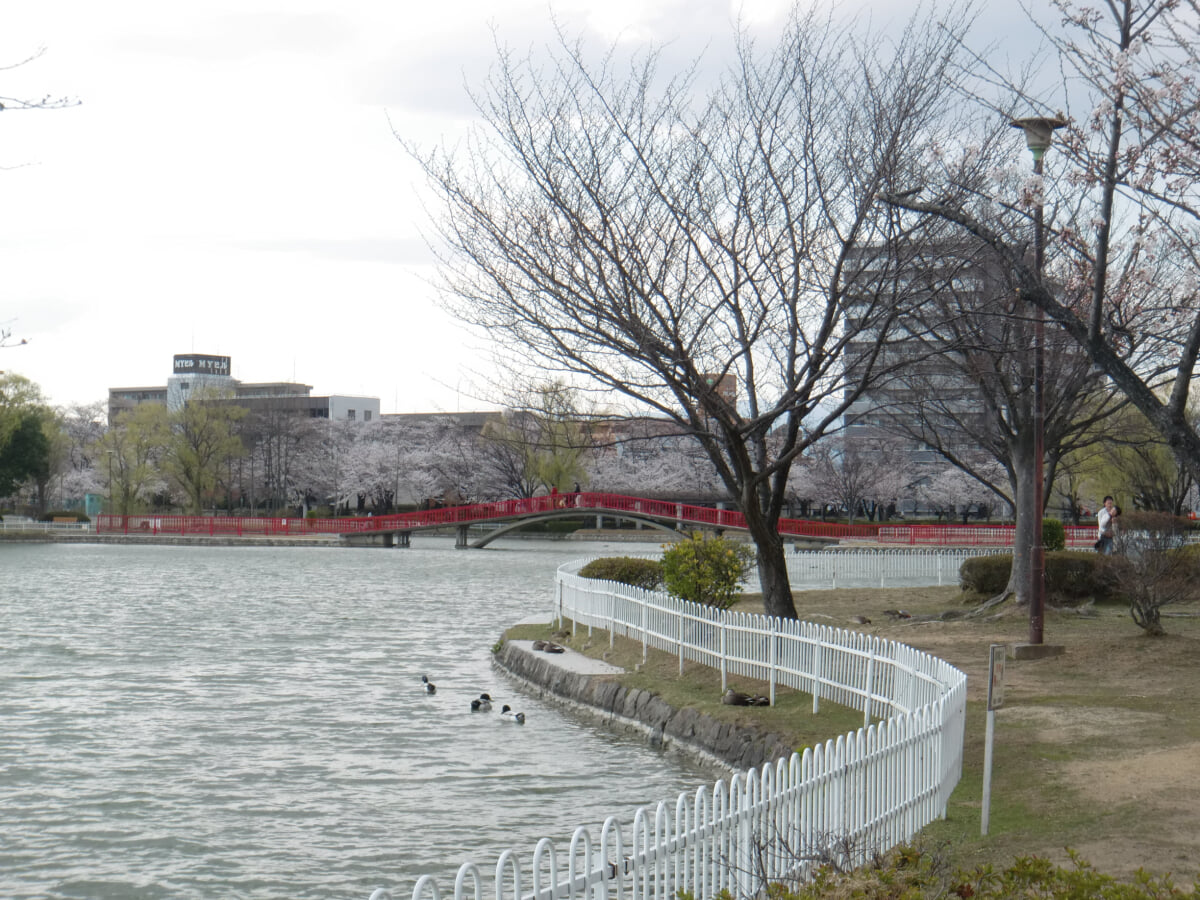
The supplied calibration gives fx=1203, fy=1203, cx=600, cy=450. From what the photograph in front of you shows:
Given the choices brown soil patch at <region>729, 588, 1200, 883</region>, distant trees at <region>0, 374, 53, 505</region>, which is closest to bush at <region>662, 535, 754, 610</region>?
brown soil patch at <region>729, 588, 1200, 883</region>

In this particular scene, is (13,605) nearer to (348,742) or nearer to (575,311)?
(348,742)

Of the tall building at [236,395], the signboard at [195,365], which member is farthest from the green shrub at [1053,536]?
the signboard at [195,365]

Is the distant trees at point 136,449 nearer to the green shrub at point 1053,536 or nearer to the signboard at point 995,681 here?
the green shrub at point 1053,536

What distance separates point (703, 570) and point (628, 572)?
5.60 metres

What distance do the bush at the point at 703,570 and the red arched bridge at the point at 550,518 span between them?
30.4m

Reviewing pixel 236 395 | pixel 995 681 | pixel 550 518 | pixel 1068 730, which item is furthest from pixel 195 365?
pixel 995 681

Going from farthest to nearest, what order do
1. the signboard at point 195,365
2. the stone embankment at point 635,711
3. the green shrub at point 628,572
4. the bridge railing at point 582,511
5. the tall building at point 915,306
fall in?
the signboard at point 195,365 → the bridge railing at point 582,511 → the green shrub at point 628,572 → the tall building at point 915,306 → the stone embankment at point 635,711

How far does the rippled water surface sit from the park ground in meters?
1.66

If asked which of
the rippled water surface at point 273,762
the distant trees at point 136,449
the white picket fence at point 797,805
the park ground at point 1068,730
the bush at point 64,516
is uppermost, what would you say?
the distant trees at point 136,449

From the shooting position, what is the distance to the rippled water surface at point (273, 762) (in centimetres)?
1034

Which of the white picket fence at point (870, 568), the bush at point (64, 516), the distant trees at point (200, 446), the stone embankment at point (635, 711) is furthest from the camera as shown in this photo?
the distant trees at point (200, 446)

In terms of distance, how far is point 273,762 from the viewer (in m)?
13.9

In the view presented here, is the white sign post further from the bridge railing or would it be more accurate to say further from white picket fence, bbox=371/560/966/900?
the bridge railing

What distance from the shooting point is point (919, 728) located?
8.70 metres
